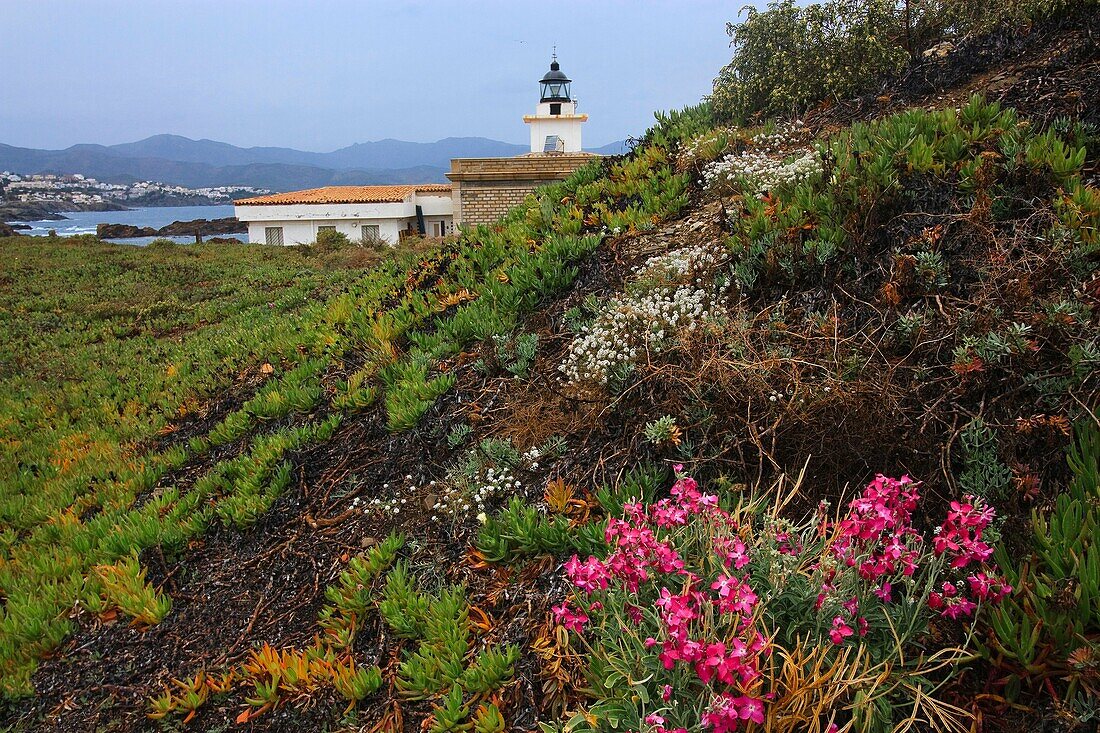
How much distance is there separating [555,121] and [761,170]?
4285 cm

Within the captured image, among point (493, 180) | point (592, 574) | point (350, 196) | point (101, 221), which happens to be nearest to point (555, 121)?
point (350, 196)

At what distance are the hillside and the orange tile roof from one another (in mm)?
36148

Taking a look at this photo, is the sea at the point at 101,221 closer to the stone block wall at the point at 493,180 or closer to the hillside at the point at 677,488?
the stone block wall at the point at 493,180

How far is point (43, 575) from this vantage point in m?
3.85

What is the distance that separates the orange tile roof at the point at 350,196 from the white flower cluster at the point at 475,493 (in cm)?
3798

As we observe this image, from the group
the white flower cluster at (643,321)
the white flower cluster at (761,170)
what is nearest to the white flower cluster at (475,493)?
the white flower cluster at (643,321)

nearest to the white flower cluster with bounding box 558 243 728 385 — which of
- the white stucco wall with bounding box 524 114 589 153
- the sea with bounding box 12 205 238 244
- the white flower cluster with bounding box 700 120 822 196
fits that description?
the white flower cluster with bounding box 700 120 822 196

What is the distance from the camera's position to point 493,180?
23703 mm

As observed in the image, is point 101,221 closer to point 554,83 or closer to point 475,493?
point 554,83

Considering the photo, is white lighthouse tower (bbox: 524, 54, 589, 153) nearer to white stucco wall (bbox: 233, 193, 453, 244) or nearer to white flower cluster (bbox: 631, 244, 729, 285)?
white stucco wall (bbox: 233, 193, 453, 244)

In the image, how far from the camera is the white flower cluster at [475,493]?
354 cm

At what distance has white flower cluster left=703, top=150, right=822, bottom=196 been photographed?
486 cm

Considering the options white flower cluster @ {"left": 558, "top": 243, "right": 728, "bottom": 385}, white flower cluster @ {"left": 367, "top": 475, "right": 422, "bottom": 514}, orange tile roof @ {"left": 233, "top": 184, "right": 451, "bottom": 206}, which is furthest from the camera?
orange tile roof @ {"left": 233, "top": 184, "right": 451, "bottom": 206}

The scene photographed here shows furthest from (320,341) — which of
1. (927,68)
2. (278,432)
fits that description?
(927,68)
